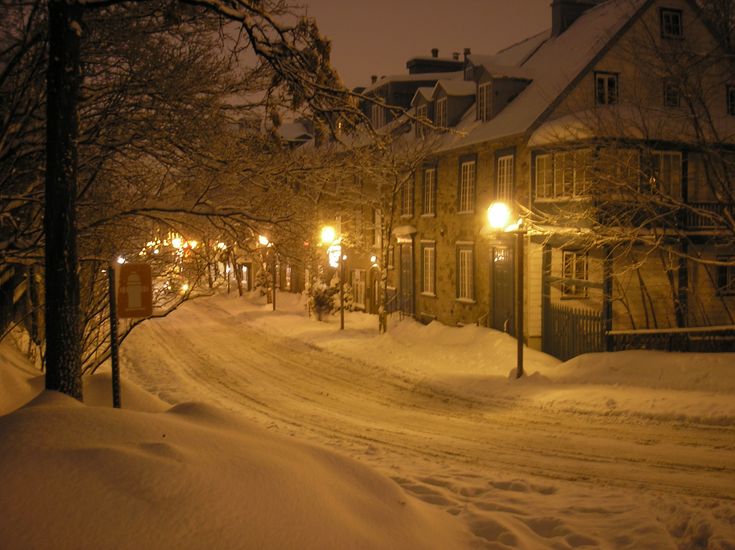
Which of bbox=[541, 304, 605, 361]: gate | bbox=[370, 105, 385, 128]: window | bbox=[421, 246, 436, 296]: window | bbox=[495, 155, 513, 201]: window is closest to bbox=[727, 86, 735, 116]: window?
bbox=[495, 155, 513, 201]: window

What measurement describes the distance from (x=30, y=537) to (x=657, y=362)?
14.6 metres

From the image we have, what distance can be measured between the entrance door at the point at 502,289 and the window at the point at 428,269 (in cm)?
431

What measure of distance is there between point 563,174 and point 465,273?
20.5ft

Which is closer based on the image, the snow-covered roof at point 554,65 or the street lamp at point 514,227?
the street lamp at point 514,227

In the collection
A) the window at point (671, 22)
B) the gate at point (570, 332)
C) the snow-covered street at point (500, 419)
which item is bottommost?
the snow-covered street at point (500, 419)

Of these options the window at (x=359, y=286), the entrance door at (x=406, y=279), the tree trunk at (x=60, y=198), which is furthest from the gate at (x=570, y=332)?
the window at (x=359, y=286)

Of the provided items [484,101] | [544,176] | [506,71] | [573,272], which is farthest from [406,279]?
[573,272]

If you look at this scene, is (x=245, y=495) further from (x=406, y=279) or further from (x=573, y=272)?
(x=406, y=279)

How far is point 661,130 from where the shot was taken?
17.9m

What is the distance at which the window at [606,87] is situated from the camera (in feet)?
72.8

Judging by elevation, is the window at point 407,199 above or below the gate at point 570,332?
above

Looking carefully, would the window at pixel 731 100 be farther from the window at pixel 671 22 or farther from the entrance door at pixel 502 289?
the entrance door at pixel 502 289

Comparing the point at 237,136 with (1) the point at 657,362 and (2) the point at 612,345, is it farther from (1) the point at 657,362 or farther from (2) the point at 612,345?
(2) the point at 612,345

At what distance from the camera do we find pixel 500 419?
13.2m
